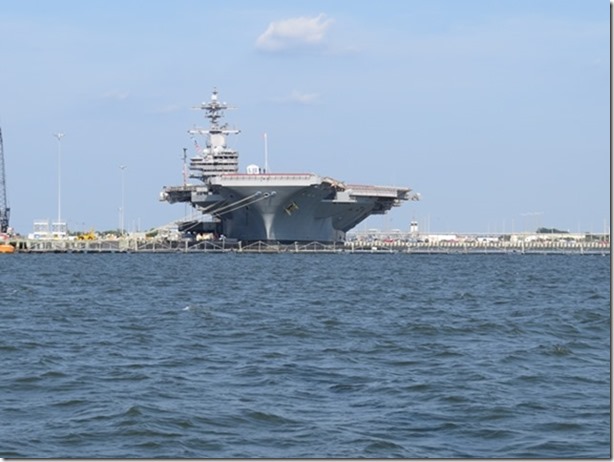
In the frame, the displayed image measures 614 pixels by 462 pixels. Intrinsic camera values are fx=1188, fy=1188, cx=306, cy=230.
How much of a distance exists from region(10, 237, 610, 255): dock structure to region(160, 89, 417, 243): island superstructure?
2.87ft

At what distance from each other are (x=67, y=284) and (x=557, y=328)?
2710 centimetres

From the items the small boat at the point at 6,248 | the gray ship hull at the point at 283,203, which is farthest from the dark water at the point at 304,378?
the small boat at the point at 6,248

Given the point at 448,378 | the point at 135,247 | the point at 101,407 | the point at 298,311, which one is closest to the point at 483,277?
the point at 298,311

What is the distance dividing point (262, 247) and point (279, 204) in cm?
585

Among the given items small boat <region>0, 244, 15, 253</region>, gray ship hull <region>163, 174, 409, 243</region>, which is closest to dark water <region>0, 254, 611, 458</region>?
gray ship hull <region>163, 174, 409, 243</region>

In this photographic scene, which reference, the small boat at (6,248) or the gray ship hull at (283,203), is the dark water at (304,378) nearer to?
the gray ship hull at (283,203)

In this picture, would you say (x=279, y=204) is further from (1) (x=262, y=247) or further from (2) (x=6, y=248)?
(2) (x=6, y=248)

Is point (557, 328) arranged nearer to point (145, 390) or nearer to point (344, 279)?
point (145, 390)

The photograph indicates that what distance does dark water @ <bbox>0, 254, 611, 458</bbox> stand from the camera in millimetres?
14812

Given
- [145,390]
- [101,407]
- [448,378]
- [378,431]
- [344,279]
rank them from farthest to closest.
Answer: [344,279] → [448,378] → [145,390] → [101,407] → [378,431]

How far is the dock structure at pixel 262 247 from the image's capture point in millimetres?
100175

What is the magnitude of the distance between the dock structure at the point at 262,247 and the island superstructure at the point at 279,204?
875 millimetres

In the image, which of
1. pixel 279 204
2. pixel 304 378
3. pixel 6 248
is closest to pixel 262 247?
pixel 279 204

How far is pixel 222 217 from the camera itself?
101m
